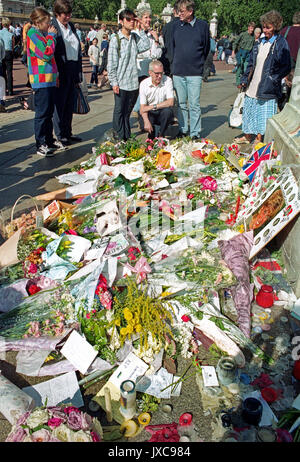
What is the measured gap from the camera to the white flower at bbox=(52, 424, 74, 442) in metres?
1.76

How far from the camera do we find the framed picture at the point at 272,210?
3184 millimetres

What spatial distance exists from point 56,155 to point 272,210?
13.5 feet

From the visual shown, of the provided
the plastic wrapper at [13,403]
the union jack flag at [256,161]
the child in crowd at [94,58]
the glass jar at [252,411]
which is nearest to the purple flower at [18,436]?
the plastic wrapper at [13,403]

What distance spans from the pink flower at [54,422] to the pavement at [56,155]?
17.2 inches

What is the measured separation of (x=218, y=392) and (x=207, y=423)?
0.23m

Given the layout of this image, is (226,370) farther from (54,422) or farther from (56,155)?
(56,155)

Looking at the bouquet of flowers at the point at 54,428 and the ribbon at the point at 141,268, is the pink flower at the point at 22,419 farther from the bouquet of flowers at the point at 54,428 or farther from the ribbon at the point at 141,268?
the ribbon at the point at 141,268

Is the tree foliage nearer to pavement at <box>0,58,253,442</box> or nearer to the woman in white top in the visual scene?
pavement at <box>0,58,253,442</box>

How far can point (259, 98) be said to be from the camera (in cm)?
582

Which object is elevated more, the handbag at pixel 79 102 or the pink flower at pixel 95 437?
the handbag at pixel 79 102

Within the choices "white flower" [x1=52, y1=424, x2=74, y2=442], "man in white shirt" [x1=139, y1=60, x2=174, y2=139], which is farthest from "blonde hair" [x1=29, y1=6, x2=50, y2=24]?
"white flower" [x1=52, y1=424, x2=74, y2=442]

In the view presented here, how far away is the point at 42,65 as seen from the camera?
17.8ft
